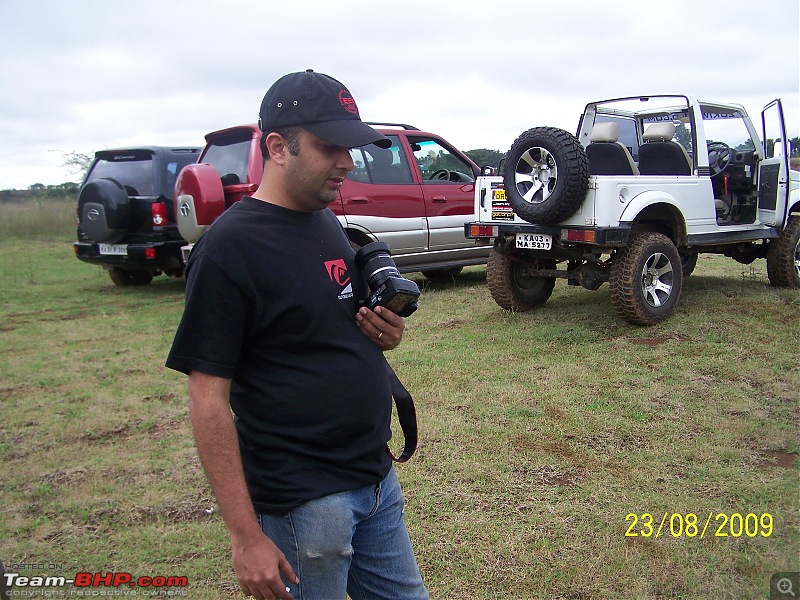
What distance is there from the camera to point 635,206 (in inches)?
242

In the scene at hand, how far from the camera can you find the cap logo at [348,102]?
5.89 feet

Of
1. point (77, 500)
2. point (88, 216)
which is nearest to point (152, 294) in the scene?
point (88, 216)

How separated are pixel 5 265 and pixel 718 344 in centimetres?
1159

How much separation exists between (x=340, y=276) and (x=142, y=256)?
24.8 ft

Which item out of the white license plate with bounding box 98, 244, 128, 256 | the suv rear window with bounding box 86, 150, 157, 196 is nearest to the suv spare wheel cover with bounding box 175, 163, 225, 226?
the suv rear window with bounding box 86, 150, 157, 196

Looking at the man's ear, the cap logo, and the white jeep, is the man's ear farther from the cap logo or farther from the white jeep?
the white jeep

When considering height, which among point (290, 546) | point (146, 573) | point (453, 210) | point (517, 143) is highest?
point (517, 143)

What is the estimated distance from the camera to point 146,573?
2920 mm

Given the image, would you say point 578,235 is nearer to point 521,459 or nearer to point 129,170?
point 521,459

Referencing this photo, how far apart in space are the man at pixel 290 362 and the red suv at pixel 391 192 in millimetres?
5669

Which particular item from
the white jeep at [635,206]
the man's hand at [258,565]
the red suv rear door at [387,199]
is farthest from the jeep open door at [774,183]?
the man's hand at [258,565]

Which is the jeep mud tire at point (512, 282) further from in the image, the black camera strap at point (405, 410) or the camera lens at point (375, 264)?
the camera lens at point (375, 264)

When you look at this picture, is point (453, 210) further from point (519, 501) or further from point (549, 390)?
point (519, 501)

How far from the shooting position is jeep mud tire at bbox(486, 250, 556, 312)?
708 cm
